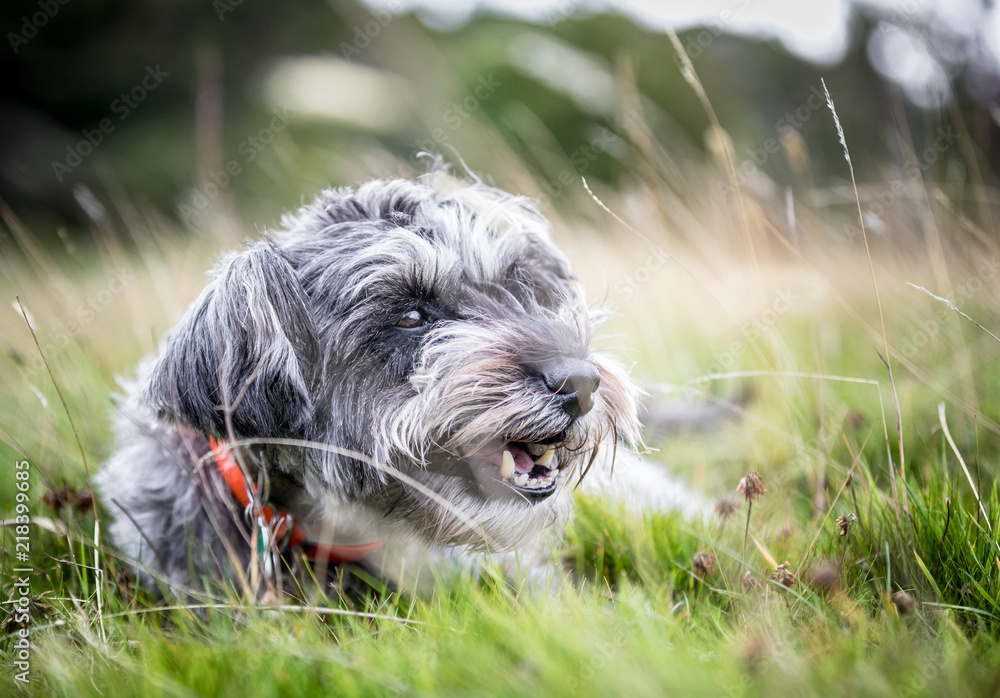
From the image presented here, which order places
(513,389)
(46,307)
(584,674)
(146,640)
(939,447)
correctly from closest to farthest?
1. (584,674)
2. (146,640)
3. (513,389)
4. (939,447)
5. (46,307)

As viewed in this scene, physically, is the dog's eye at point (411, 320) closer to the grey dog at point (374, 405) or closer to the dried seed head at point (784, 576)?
the grey dog at point (374, 405)

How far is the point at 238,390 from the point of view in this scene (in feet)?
7.77

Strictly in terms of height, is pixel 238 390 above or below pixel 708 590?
above

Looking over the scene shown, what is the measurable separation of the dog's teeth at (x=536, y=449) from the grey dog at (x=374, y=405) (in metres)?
0.01

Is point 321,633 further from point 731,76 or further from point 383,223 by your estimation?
point 731,76

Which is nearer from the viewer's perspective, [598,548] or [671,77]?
[598,548]

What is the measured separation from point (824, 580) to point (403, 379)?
157cm

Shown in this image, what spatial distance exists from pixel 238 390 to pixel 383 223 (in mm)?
943

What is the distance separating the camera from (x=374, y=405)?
2459 mm

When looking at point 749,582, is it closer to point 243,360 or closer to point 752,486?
point 752,486

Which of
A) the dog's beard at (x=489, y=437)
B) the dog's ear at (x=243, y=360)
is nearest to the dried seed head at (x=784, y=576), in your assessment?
the dog's beard at (x=489, y=437)

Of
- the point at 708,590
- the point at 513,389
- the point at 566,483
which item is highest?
the point at 513,389

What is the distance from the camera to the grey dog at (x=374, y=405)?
91.5 inches

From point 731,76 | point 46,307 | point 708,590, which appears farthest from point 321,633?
point 731,76
